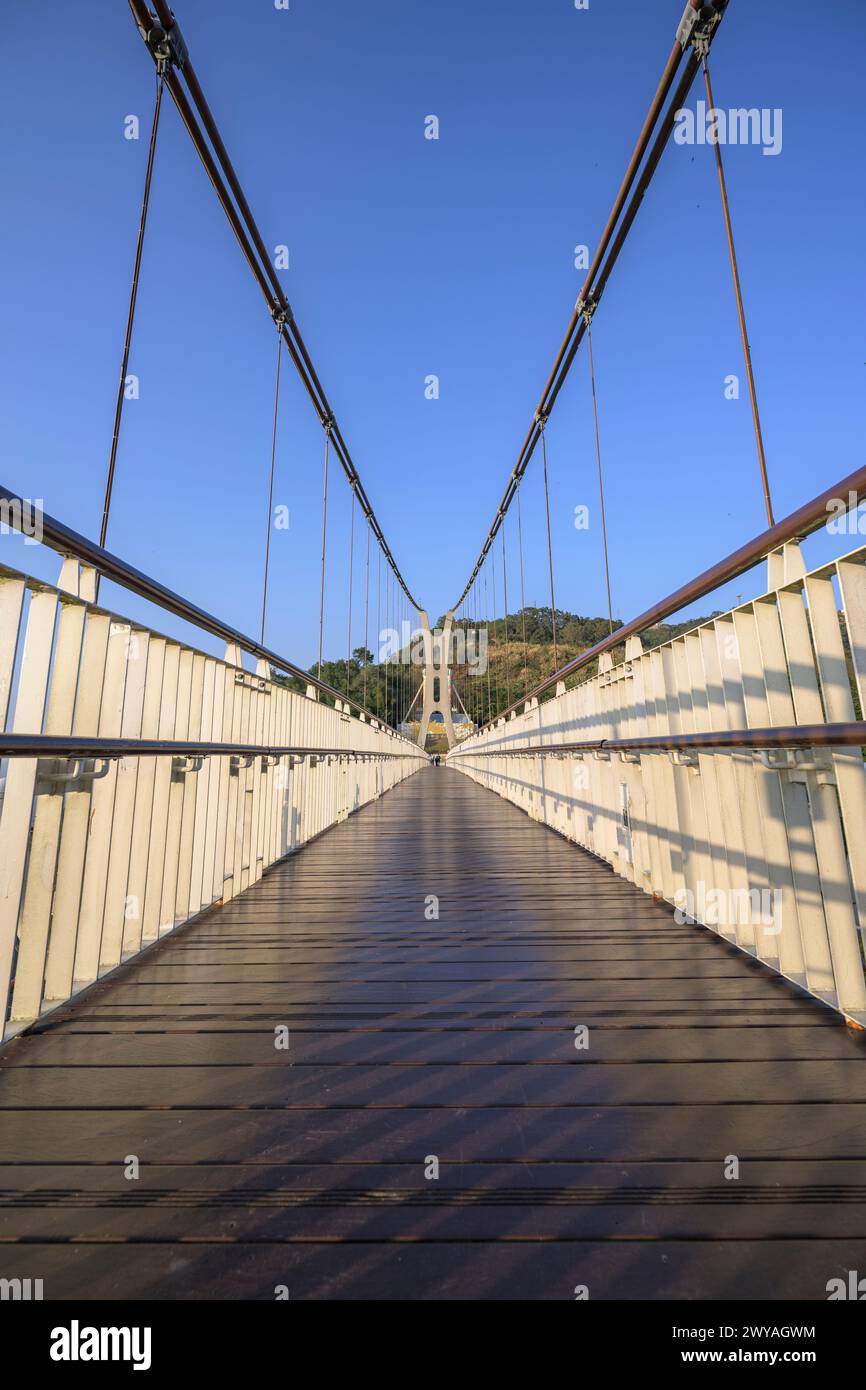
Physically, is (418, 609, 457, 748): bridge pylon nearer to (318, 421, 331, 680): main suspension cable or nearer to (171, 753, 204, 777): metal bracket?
(318, 421, 331, 680): main suspension cable

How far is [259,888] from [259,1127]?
1.65 m

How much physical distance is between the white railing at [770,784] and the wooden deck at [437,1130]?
6.4 inches

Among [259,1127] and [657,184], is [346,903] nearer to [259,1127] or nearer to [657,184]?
[259,1127]

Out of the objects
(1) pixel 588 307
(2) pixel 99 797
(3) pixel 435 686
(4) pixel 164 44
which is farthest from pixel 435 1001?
(3) pixel 435 686

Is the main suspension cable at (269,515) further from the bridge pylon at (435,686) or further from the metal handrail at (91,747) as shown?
the bridge pylon at (435,686)

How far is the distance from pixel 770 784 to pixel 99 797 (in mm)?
1473

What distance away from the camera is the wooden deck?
0.65 meters

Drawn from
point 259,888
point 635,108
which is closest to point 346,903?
point 259,888

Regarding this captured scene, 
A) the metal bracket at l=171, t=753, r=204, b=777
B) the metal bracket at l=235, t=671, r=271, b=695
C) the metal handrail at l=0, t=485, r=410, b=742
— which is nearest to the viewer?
the metal handrail at l=0, t=485, r=410, b=742

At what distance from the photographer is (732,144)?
2.99 metres

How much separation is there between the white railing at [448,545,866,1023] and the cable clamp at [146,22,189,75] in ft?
13.4

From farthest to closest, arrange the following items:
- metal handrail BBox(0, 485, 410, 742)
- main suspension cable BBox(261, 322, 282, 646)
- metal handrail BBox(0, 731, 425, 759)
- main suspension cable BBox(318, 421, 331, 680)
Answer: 1. main suspension cable BBox(318, 421, 331, 680)
2. main suspension cable BBox(261, 322, 282, 646)
3. metal handrail BBox(0, 485, 410, 742)
4. metal handrail BBox(0, 731, 425, 759)

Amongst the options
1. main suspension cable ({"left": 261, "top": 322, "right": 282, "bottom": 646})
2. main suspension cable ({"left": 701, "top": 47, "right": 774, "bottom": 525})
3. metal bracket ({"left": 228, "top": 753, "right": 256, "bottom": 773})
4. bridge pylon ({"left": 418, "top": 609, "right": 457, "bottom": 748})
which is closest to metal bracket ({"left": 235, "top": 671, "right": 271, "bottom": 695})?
metal bracket ({"left": 228, "top": 753, "right": 256, "bottom": 773})

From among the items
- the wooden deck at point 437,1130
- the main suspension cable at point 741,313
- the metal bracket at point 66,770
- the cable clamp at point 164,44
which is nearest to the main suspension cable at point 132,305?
the cable clamp at point 164,44
